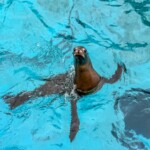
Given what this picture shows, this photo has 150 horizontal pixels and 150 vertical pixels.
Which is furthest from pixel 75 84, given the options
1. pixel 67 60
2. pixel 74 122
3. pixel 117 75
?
pixel 67 60

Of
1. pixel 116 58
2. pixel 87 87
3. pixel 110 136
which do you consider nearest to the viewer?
→ pixel 110 136

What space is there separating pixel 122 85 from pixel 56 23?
2131 millimetres

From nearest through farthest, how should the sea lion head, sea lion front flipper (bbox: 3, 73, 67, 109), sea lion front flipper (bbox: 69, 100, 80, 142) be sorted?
1. the sea lion head
2. sea lion front flipper (bbox: 69, 100, 80, 142)
3. sea lion front flipper (bbox: 3, 73, 67, 109)

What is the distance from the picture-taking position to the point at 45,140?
6.02 meters

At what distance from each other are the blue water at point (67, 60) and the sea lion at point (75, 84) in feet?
0.28

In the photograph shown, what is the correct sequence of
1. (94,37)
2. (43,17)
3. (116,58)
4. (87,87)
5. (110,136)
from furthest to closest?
(43,17) → (94,37) → (116,58) → (87,87) → (110,136)

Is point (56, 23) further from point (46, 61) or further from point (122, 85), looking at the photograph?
point (122, 85)

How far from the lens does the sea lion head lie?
5766mm

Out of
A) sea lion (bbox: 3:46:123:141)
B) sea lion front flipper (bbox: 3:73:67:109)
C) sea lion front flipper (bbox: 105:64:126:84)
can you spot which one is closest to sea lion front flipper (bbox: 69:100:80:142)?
sea lion (bbox: 3:46:123:141)

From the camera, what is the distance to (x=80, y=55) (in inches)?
229

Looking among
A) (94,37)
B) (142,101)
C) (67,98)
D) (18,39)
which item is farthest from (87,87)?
(18,39)

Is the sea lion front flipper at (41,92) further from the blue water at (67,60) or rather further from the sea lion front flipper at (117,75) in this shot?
the sea lion front flipper at (117,75)

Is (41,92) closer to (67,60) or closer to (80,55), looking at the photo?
(67,60)

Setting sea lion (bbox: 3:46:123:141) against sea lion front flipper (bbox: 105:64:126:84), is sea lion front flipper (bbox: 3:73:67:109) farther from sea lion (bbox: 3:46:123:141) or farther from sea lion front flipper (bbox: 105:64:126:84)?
sea lion front flipper (bbox: 105:64:126:84)
